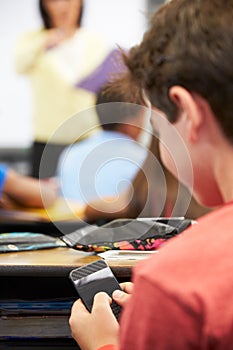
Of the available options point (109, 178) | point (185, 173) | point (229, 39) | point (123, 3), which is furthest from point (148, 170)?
A: point (229, 39)

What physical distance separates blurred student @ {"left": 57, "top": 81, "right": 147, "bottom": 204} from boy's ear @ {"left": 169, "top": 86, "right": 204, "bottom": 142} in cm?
82

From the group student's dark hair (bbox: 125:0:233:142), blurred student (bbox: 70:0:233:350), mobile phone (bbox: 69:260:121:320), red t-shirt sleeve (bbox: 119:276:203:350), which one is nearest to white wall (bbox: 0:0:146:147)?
mobile phone (bbox: 69:260:121:320)

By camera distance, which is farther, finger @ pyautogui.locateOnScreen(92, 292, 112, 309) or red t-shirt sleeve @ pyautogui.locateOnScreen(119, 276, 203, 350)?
finger @ pyautogui.locateOnScreen(92, 292, 112, 309)

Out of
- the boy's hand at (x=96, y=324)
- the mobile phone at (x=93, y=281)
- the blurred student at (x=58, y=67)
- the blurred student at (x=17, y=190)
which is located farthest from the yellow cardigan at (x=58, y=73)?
the boy's hand at (x=96, y=324)

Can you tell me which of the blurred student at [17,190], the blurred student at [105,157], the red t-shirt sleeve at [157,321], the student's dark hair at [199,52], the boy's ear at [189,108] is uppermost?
the student's dark hair at [199,52]

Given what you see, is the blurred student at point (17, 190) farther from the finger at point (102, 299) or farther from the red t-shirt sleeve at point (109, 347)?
the red t-shirt sleeve at point (109, 347)

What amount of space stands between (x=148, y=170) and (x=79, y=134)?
256 millimetres

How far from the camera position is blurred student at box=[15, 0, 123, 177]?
7.02ft

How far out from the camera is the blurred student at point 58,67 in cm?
214

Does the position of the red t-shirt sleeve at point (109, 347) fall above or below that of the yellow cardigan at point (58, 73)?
below

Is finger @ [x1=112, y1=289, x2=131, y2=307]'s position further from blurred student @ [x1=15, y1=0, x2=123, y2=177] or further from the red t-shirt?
blurred student @ [x1=15, y1=0, x2=123, y2=177]

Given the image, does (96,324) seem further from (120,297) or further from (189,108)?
(189,108)

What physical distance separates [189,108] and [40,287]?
651mm

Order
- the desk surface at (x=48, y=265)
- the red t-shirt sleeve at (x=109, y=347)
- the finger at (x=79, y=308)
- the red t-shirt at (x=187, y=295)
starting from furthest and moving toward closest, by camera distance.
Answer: the desk surface at (x=48, y=265) → the finger at (x=79, y=308) → the red t-shirt sleeve at (x=109, y=347) → the red t-shirt at (x=187, y=295)
